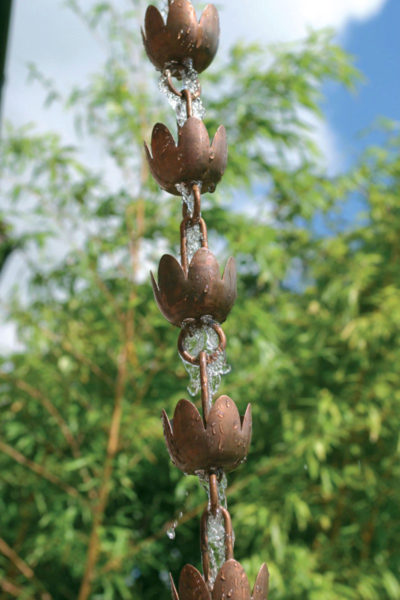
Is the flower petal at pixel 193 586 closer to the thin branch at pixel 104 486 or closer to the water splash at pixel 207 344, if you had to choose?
the water splash at pixel 207 344

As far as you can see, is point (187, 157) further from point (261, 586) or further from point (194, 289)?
point (261, 586)

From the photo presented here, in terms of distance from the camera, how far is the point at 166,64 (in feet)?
2.20

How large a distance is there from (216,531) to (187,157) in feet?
1.02

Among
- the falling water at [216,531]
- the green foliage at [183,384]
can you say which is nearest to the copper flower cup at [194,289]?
the falling water at [216,531]

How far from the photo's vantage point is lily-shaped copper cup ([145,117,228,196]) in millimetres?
617

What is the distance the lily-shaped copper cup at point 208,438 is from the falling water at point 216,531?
19mm

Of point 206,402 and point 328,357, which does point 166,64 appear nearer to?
point 206,402

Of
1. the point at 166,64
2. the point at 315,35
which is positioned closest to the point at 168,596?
the point at 315,35

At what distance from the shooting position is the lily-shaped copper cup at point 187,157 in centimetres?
62

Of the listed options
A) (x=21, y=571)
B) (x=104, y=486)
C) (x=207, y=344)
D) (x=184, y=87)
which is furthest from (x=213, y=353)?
(x=21, y=571)

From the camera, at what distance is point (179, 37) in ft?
2.14

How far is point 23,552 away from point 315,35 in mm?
2640

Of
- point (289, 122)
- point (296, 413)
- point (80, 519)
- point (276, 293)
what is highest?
point (289, 122)

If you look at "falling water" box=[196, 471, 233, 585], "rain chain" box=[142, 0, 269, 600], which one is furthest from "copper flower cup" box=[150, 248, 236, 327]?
"falling water" box=[196, 471, 233, 585]
